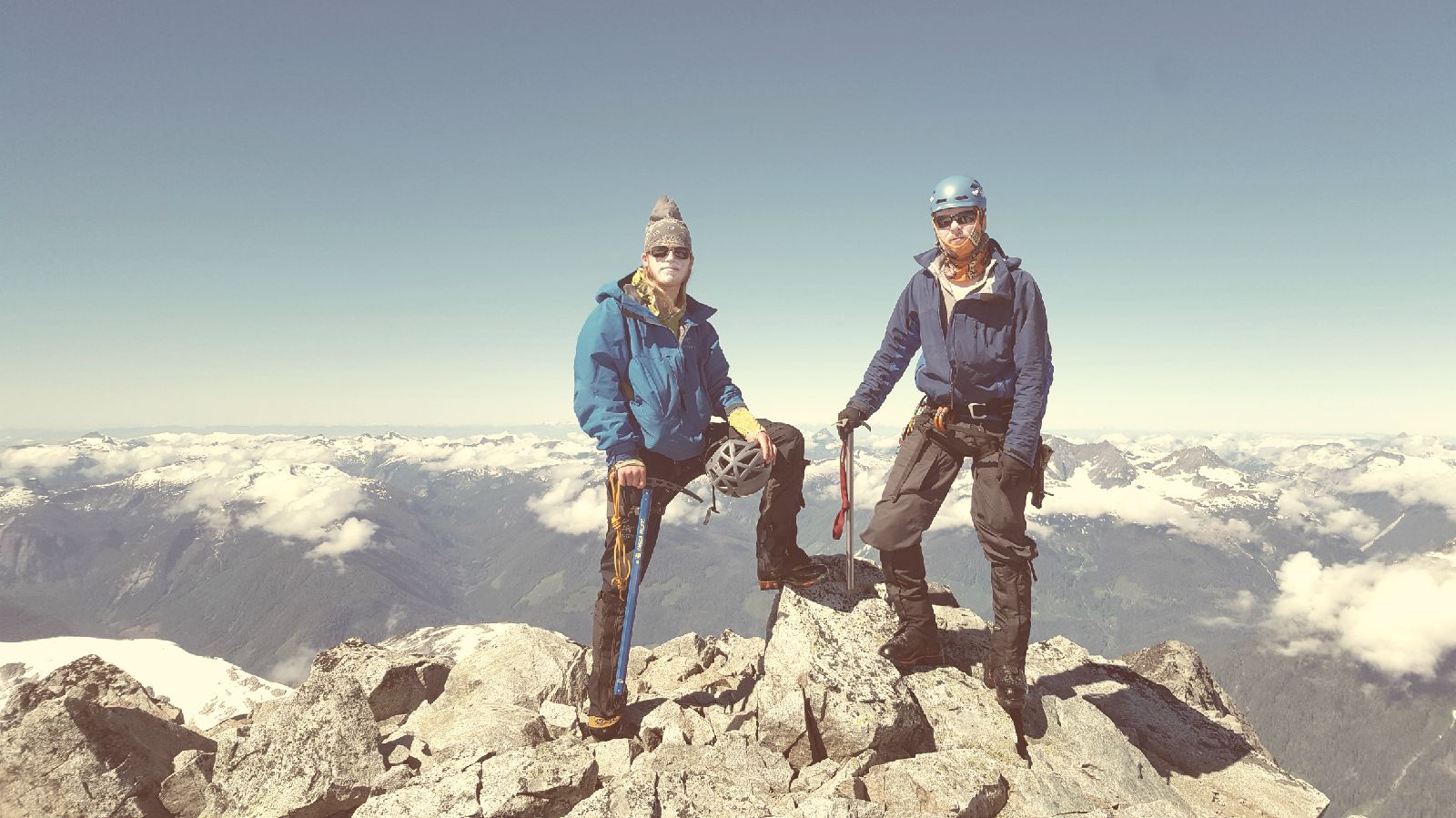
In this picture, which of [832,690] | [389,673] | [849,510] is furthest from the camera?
[389,673]

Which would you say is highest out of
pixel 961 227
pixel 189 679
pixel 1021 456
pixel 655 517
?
pixel 961 227

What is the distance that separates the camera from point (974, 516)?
8.52 meters

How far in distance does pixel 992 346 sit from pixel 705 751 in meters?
6.77

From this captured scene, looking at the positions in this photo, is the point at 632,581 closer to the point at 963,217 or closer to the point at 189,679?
the point at 963,217

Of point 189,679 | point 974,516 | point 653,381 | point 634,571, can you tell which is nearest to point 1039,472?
point 974,516

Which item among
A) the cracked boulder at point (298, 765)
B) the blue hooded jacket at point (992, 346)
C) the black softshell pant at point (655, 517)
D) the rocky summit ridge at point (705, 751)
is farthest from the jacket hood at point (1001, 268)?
the cracked boulder at point (298, 765)

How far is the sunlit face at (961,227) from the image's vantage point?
8.23 m

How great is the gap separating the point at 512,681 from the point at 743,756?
20.2 feet

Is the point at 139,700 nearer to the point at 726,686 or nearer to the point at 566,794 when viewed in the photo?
the point at 566,794

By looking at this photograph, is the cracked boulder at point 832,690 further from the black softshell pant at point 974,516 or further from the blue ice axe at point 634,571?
the blue ice axe at point 634,571

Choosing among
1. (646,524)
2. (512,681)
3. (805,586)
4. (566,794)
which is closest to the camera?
(566,794)

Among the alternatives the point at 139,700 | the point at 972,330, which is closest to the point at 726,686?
the point at 972,330

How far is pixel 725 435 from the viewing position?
368 inches

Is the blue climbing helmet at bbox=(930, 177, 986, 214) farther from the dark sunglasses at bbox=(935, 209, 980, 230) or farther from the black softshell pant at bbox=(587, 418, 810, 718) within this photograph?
the black softshell pant at bbox=(587, 418, 810, 718)
